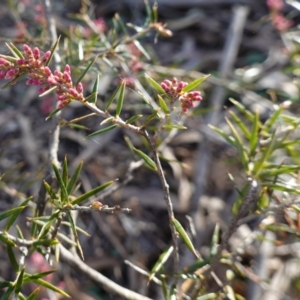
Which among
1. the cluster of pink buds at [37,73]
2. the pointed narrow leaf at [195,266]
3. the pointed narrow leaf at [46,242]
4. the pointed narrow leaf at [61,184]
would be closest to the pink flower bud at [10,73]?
the cluster of pink buds at [37,73]

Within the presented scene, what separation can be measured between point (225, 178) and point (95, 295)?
681mm

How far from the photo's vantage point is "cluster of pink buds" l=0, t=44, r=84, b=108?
0.70 m

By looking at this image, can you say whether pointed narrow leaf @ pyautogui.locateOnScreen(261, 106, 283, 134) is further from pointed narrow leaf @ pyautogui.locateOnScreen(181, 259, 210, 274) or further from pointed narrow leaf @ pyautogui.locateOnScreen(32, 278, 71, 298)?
pointed narrow leaf @ pyautogui.locateOnScreen(32, 278, 71, 298)

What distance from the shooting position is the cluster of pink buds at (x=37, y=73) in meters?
0.70

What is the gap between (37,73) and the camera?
722 mm

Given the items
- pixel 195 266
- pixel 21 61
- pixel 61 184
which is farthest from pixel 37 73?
pixel 195 266

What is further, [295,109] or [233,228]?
[295,109]

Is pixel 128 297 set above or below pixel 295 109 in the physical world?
above

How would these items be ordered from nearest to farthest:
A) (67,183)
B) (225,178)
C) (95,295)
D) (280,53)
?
1. (67,183)
2. (95,295)
3. (225,178)
4. (280,53)

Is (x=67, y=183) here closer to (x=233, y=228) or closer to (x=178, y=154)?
(x=233, y=228)

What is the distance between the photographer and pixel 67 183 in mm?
820

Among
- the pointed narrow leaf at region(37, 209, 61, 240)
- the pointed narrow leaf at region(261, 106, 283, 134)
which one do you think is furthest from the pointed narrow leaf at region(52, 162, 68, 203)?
the pointed narrow leaf at region(261, 106, 283, 134)

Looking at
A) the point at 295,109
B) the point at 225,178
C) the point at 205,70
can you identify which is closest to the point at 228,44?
the point at 205,70

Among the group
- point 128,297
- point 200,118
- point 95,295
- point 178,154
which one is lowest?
point 95,295
